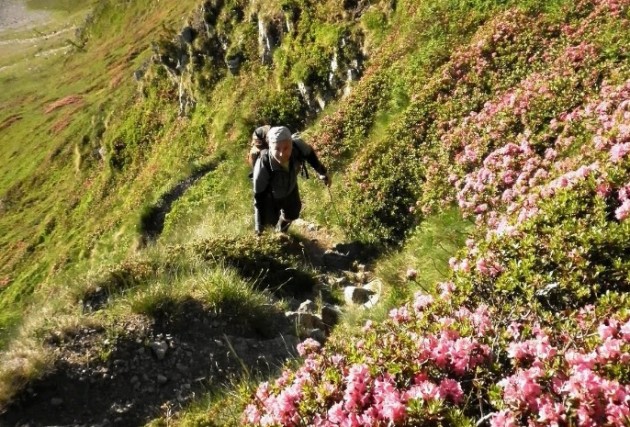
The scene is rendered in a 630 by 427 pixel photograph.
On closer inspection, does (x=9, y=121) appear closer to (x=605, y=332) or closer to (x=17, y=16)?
→ (x=605, y=332)

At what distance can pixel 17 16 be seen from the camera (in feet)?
595

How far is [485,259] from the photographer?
5.65 meters

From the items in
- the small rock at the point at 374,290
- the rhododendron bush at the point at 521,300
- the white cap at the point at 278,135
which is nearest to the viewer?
the rhododendron bush at the point at 521,300

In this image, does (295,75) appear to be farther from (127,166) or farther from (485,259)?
(127,166)

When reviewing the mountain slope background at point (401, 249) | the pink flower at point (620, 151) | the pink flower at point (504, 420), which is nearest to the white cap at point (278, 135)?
the mountain slope background at point (401, 249)

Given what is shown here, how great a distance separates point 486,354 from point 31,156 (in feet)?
253

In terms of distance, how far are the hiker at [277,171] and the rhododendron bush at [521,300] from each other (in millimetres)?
2645

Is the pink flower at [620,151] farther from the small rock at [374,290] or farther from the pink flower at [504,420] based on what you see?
the pink flower at [504,420]

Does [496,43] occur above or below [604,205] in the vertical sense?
above

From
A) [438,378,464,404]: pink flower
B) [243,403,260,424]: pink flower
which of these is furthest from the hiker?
[438,378,464,404]: pink flower

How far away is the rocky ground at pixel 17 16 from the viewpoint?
559 ft

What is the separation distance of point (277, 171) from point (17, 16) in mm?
206820

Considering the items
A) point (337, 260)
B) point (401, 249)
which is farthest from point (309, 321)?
point (337, 260)

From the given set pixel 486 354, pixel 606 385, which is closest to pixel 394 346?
pixel 486 354
